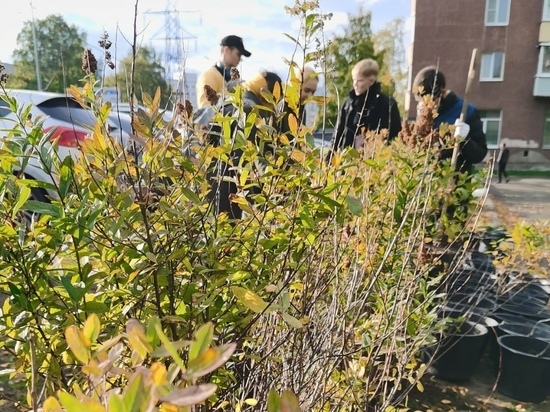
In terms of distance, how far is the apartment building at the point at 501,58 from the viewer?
20281mm

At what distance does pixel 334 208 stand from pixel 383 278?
1.03 meters

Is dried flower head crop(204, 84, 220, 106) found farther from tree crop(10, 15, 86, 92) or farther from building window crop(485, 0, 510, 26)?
building window crop(485, 0, 510, 26)

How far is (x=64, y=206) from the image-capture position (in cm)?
94

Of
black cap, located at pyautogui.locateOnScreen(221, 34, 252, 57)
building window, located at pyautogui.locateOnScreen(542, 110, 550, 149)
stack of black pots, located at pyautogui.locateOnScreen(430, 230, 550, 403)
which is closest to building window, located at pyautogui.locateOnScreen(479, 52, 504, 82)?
building window, located at pyautogui.locateOnScreen(542, 110, 550, 149)

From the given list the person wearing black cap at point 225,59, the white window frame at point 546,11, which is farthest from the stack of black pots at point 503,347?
the white window frame at point 546,11

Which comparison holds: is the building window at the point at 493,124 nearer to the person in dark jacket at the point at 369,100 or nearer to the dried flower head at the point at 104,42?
the person in dark jacket at the point at 369,100

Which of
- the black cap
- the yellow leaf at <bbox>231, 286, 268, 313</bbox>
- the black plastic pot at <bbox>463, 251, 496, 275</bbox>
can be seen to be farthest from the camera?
the black plastic pot at <bbox>463, 251, 496, 275</bbox>

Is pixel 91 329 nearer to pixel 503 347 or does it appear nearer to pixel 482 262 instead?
pixel 503 347

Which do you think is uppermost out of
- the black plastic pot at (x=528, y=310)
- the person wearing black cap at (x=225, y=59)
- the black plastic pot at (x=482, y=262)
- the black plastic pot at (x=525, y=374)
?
the person wearing black cap at (x=225, y=59)

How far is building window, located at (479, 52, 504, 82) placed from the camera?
67.8 feet

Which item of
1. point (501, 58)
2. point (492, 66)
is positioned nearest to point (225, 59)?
point (492, 66)

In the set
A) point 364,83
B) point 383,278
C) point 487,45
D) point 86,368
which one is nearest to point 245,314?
point 86,368

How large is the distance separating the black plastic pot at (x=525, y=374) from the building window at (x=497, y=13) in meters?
21.0

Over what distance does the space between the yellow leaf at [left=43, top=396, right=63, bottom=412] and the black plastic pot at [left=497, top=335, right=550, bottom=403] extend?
9.26ft
